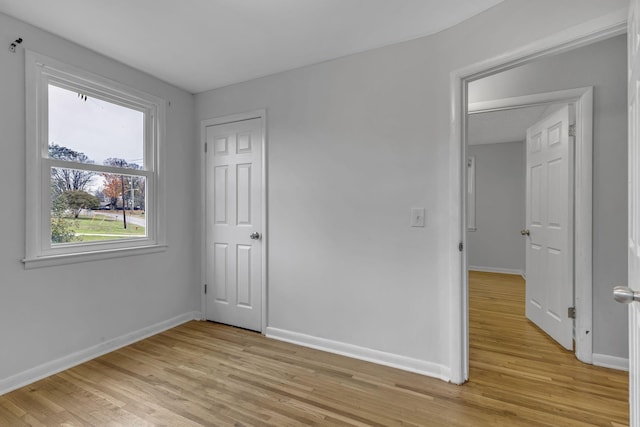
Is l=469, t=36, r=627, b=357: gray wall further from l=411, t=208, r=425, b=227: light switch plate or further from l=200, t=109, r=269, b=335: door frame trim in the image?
l=200, t=109, r=269, b=335: door frame trim

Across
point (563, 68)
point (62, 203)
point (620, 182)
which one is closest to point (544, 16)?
point (563, 68)

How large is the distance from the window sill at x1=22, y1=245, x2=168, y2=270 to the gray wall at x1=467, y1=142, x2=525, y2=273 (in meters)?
5.41

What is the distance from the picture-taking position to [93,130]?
262 cm

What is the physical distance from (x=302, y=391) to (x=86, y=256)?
1965mm

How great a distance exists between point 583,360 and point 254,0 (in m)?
3.47

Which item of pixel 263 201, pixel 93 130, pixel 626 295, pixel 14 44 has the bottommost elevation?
pixel 626 295

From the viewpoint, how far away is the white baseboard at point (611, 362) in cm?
233

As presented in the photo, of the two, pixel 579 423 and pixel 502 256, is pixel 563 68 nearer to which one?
pixel 579 423

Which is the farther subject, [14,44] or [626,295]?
[14,44]

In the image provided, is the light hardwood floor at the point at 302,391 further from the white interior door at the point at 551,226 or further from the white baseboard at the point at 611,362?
the white interior door at the point at 551,226

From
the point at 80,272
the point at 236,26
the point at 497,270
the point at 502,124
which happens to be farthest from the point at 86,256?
the point at 497,270

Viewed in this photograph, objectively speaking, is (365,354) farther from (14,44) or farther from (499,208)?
(499,208)

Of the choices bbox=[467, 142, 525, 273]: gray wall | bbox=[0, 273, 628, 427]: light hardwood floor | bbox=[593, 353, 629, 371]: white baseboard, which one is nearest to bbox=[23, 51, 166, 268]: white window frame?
bbox=[0, 273, 628, 427]: light hardwood floor

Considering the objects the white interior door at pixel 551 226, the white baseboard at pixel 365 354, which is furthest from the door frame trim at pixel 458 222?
the white interior door at pixel 551 226
